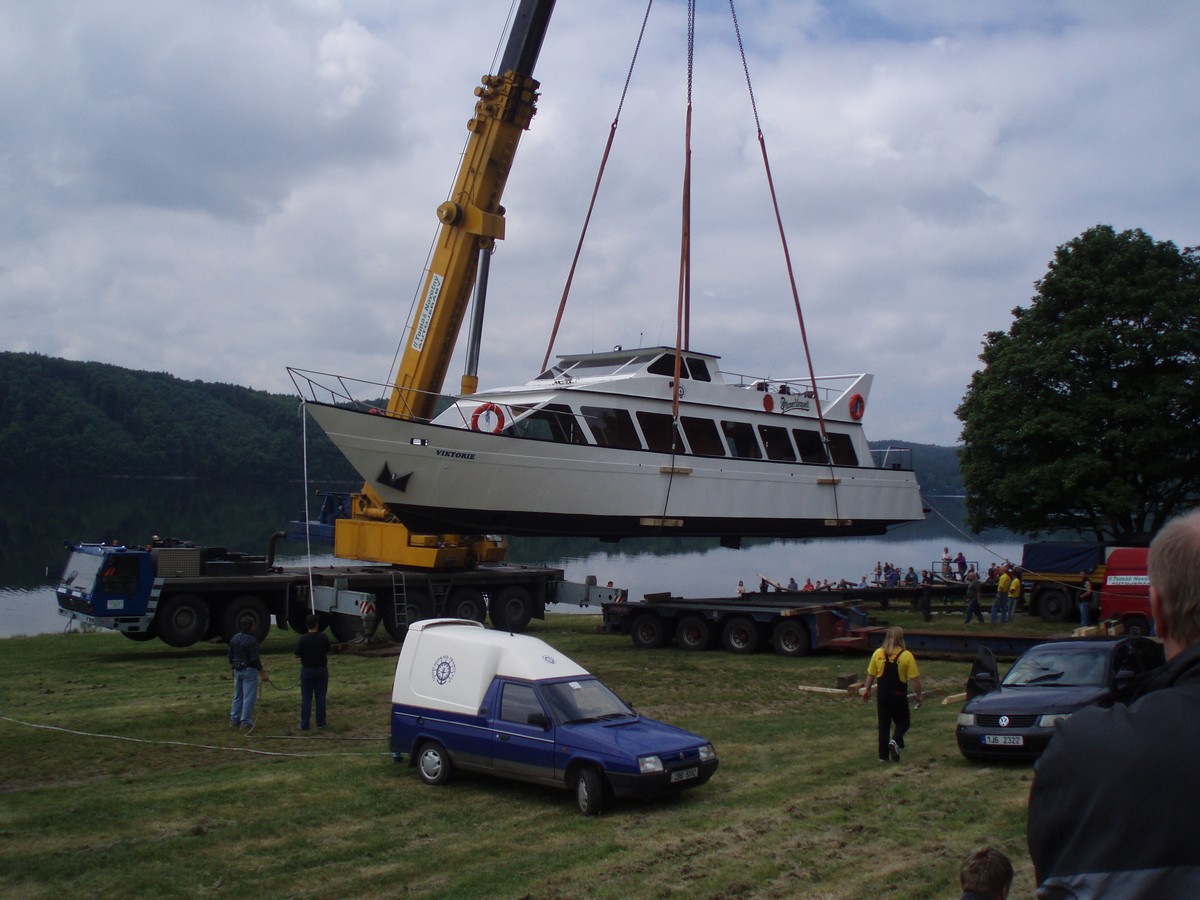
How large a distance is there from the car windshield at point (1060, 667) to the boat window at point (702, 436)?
34.9ft

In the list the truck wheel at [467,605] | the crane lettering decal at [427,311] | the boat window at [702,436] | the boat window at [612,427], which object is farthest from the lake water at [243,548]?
the crane lettering decal at [427,311]

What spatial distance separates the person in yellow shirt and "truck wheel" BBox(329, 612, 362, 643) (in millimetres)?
12839

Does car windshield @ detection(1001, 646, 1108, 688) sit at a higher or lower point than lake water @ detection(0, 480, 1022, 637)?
lower

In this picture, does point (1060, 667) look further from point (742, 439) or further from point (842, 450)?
point (842, 450)

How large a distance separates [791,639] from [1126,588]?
7597mm

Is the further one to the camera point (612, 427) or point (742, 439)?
point (742, 439)

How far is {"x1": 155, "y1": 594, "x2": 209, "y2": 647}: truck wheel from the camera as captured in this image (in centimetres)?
1925

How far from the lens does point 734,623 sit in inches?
789

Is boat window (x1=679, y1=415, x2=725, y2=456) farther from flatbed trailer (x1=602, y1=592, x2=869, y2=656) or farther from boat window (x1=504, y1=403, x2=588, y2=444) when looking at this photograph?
flatbed trailer (x1=602, y1=592, x2=869, y2=656)

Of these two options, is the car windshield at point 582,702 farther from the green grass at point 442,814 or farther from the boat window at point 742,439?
the boat window at point 742,439

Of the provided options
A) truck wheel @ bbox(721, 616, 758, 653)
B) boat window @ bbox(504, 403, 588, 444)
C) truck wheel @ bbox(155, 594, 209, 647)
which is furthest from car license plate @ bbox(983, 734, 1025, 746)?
truck wheel @ bbox(155, 594, 209, 647)

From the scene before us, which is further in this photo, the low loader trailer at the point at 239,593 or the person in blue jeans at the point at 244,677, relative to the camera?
the low loader trailer at the point at 239,593

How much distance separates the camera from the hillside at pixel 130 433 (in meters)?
99.4

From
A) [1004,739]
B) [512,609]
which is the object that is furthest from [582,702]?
[512,609]
